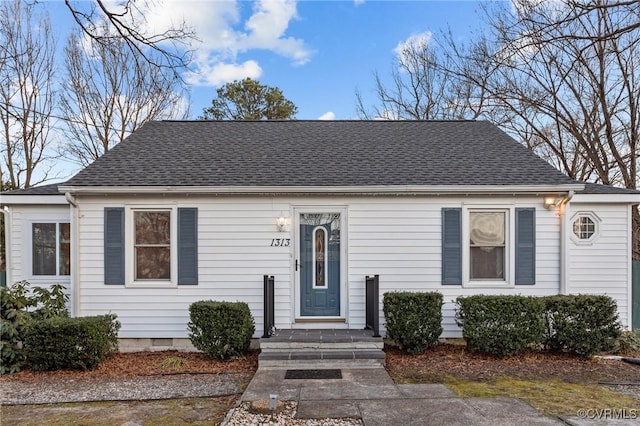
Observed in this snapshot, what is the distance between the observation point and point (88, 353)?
→ 573 cm

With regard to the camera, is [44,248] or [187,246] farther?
[44,248]

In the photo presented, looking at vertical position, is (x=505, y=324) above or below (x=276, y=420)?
above

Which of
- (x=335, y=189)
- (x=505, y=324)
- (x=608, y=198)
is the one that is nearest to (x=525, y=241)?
(x=505, y=324)

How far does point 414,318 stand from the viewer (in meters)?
6.15

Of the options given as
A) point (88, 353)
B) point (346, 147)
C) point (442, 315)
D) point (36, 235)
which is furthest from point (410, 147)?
point (36, 235)

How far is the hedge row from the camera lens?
6.04 meters

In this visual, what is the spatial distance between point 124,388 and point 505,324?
535cm

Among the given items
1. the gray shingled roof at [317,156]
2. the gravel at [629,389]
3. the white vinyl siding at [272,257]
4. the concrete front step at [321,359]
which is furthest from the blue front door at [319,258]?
the gravel at [629,389]

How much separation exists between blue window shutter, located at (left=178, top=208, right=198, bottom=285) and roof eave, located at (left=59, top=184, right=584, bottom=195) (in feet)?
1.41

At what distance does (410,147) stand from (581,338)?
14.6 feet

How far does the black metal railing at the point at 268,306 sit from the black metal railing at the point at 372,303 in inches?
62.1

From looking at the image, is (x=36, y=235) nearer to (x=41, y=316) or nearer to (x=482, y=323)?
(x=41, y=316)

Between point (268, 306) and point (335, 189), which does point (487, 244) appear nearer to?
point (335, 189)

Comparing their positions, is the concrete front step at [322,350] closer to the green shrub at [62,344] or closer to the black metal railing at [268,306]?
the black metal railing at [268,306]
